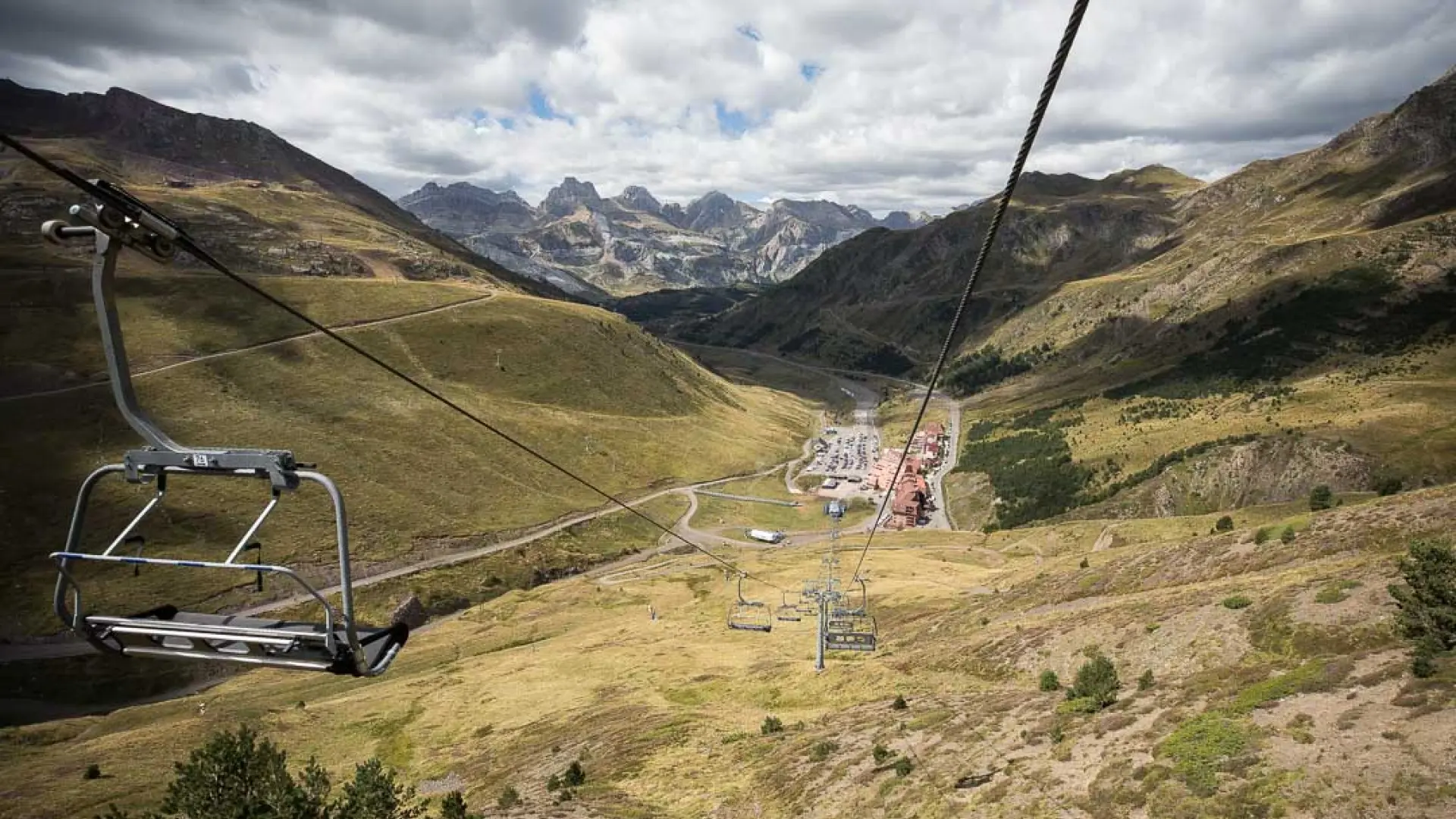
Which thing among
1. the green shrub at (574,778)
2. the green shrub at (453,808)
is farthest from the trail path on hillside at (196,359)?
the green shrub at (453,808)

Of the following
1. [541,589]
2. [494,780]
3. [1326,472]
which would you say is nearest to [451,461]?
[541,589]

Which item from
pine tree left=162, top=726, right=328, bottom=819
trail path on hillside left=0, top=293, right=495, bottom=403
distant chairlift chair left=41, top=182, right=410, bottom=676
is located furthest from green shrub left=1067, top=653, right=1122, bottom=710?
trail path on hillside left=0, top=293, right=495, bottom=403

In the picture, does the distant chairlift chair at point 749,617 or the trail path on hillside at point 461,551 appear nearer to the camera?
the distant chairlift chair at point 749,617

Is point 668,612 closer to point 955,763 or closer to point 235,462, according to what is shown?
point 955,763

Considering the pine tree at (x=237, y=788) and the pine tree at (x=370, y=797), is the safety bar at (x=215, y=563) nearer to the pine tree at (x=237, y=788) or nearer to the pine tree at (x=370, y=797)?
the pine tree at (x=237, y=788)

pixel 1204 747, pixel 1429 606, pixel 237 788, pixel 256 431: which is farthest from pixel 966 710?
pixel 256 431

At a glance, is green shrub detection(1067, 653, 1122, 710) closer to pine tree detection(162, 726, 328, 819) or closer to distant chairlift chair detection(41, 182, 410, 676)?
distant chairlift chair detection(41, 182, 410, 676)
